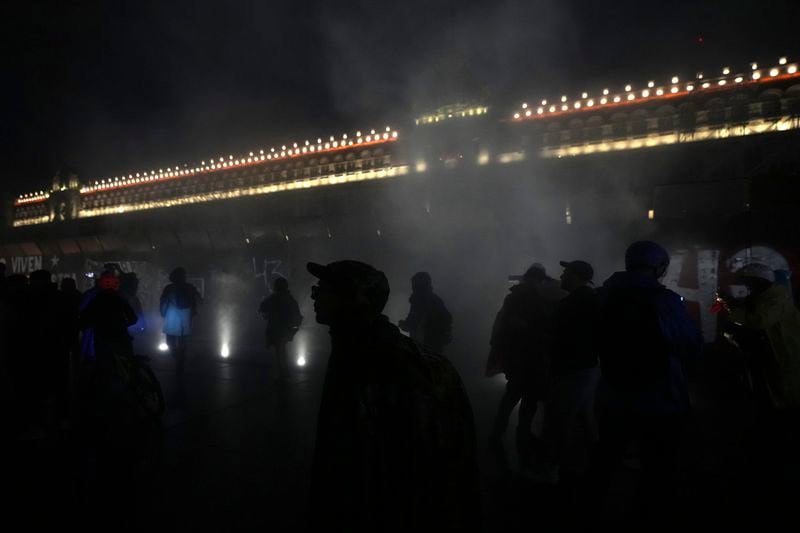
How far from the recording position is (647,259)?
2.73 m

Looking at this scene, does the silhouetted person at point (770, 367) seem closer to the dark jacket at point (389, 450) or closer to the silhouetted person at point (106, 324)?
the dark jacket at point (389, 450)

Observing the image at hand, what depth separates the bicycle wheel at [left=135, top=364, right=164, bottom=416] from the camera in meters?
5.14

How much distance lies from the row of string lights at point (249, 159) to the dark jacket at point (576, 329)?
766cm

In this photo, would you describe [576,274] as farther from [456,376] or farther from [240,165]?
[240,165]

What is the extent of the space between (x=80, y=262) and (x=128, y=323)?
36.8 feet

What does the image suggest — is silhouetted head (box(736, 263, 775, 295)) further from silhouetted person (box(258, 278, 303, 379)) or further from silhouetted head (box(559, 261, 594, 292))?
silhouetted person (box(258, 278, 303, 379))

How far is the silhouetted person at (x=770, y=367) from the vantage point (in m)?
3.44

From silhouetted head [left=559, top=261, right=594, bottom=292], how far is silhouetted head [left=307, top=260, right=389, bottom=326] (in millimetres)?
2569

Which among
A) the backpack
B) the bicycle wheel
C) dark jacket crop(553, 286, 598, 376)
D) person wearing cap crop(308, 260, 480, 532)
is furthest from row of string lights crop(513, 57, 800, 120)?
person wearing cap crop(308, 260, 480, 532)

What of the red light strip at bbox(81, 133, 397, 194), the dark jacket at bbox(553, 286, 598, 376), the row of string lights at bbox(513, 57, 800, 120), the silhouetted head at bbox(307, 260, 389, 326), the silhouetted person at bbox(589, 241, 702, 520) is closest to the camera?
the silhouetted head at bbox(307, 260, 389, 326)

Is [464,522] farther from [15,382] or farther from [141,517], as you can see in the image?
[15,382]

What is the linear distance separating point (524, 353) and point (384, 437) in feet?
9.86

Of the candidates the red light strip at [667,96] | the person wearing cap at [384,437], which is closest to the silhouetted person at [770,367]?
→ the person wearing cap at [384,437]

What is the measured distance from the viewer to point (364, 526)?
1.25 m
